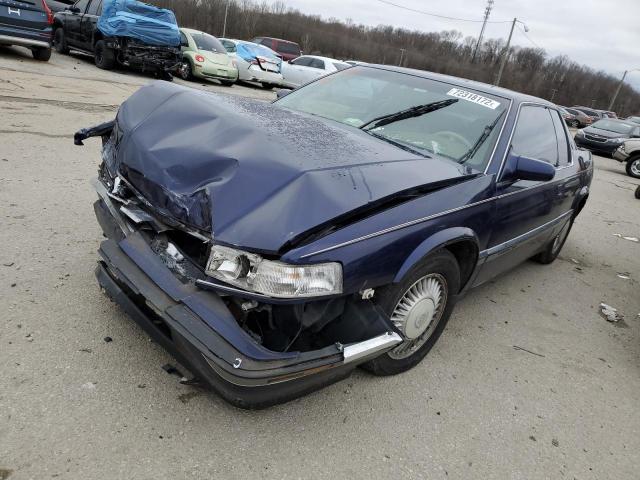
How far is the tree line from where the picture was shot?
181 ft

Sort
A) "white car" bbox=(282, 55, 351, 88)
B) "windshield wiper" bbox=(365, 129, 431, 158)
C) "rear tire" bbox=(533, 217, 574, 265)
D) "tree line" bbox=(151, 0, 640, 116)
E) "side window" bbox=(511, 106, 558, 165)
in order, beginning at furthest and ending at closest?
"tree line" bbox=(151, 0, 640, 116)
"white car" bbox=(282, 55, 351, 88)
"rear tire" bbox=(533, 217, 574, 265)
"side window" bbox=(511, 106, 558, 165)
"windshield wiper" bbox=(365, 129, 431, 158)

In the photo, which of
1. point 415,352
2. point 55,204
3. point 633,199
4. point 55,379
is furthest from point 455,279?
point 633,199

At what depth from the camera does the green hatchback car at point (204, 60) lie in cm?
1495

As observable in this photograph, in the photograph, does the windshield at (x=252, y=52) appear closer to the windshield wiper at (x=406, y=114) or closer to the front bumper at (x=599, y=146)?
the front bumper at (x=599, y=146)

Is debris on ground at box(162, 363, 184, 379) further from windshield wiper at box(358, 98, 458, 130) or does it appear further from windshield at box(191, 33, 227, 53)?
windshield at box(191, 33, 227, 53)

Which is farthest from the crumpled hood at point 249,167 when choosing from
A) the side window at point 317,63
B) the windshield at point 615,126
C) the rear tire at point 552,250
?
the windshield at point 615,126

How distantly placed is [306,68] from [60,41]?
828 cm

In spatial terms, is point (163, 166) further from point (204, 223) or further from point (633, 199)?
A: point (633, 199)

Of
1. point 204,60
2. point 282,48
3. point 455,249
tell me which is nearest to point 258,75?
point 204,60

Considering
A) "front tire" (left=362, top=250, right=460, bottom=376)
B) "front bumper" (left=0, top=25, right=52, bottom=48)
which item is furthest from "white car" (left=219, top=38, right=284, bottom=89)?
"front tire" (left=362, top=250, right=460, bottom=376)

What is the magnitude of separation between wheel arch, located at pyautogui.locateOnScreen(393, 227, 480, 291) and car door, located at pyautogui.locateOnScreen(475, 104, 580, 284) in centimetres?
19

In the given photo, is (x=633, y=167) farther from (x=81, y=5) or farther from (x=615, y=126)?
(x=81, y=5)

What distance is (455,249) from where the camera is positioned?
2881 millimetres

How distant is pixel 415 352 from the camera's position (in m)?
2.90
